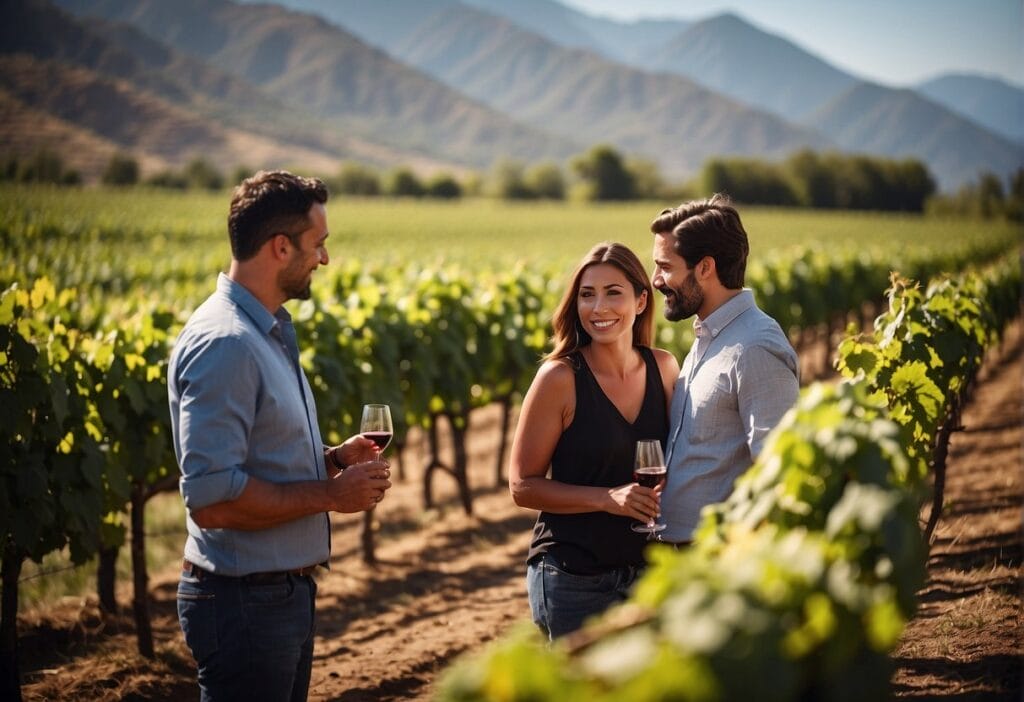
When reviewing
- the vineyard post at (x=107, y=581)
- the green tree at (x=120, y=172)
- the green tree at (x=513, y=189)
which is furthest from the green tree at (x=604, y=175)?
the vineyard post at (x=107, y=581)

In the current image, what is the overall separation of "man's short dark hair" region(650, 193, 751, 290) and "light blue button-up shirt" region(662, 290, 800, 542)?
0.38 feet

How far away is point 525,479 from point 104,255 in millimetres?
21097

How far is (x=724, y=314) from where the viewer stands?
303cm

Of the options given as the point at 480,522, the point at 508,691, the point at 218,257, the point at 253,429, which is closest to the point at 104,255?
the point at 218,257

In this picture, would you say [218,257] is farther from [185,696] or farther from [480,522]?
[185,696]

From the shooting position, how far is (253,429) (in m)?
2.67

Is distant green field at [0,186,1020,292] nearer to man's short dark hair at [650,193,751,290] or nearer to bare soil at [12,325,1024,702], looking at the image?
bare soil at [12,325,1024,702]

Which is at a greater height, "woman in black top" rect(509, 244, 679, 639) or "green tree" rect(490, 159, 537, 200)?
"green tree" rect(490, 159, 537, 200)

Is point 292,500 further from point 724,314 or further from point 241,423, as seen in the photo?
point 724,314

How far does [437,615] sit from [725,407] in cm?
388

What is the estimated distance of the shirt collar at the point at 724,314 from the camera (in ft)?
9.93

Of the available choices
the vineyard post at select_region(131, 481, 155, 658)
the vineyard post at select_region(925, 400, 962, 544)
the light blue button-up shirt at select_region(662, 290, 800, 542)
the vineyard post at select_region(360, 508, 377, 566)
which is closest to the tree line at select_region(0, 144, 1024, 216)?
the vineyard post at select_region(360, 508, 377, 566)

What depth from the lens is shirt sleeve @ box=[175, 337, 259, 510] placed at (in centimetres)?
248

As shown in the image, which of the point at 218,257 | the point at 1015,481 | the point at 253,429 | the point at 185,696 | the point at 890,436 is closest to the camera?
the point at 890,436
